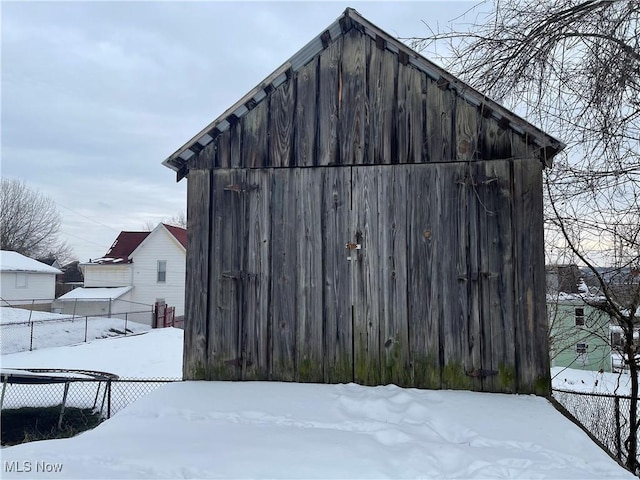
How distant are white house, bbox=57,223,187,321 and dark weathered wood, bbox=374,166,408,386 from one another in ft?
81.1

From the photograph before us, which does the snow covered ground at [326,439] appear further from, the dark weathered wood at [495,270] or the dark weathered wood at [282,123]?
the dark weathered wood at [282,123]

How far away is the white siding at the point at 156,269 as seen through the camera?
28.5 meters

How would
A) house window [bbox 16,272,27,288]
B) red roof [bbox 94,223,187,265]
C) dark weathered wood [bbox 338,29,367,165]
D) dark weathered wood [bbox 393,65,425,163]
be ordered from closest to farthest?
dark weathered wood [bbox 393,65,425,163] → dark weathered wood [bbox 338,29,367,165] → red roof [bbox 94,223,187,265] → house window [bbox 16,272,27,288]

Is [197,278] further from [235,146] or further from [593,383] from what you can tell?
[593,383]

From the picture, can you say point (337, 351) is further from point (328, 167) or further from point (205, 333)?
point (328, 167)

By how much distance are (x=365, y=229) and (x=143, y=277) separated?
26.8 metres

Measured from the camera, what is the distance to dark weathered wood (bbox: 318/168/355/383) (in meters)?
5.35

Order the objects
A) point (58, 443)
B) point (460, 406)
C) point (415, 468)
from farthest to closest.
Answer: point (460, 406)
point (58, 443)
point (415, 468)

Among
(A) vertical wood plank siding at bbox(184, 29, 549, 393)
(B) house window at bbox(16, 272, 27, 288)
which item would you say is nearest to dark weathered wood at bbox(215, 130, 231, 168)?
(A) vertical wood plank siding at bbox(184, 29, 549, 393)

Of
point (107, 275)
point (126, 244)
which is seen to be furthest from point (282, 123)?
point (126, 244)

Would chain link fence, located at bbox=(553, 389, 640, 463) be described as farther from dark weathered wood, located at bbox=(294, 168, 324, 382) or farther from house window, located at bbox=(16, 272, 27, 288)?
house window, located at bbox=(16, 272, 27, 288)

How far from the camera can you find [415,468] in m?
3.30

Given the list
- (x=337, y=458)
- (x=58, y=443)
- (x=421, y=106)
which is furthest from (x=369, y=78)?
(x=58, y=443)

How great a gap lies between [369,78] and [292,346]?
3.54 metres
